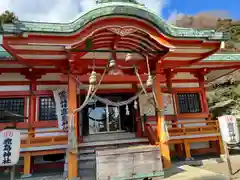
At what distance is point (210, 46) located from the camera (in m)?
7.27

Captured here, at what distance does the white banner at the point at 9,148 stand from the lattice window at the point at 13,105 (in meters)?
3.35

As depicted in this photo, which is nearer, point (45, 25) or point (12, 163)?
point (12, 163)

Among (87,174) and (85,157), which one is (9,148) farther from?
(85,157)

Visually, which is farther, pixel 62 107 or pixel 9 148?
pixel 62 107

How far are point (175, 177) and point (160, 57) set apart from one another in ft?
13.8

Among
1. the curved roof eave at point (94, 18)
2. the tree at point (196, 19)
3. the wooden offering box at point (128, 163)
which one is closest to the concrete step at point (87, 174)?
the wooden offering box at point (128, 163)

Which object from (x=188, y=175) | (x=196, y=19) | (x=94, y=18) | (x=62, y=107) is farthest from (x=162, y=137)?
(x=196, y=19)

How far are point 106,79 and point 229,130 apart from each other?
479 centimetres

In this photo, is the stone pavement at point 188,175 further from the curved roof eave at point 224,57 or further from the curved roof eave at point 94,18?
the curved roof eave at point 224,57

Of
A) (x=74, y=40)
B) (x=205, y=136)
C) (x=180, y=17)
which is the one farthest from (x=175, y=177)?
(x=180, y=17)

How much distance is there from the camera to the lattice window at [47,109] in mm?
8617

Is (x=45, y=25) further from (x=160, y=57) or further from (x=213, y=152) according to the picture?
(x=213, y=152)

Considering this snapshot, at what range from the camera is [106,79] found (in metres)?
7.76

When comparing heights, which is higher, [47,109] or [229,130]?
[47,109]
